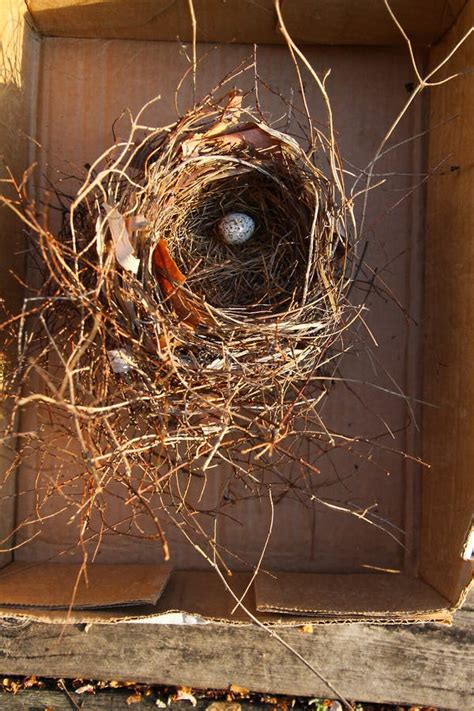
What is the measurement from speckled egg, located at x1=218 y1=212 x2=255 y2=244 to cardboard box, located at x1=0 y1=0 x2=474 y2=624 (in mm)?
186

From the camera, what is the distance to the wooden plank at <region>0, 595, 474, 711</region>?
929 millimetres

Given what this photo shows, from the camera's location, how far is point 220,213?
0.93 meters

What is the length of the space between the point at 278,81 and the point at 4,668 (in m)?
0.94

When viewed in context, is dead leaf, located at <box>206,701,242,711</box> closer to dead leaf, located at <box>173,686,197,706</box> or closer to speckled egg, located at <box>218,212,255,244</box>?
dead leaf, located at <box>173,686,197,706</box>

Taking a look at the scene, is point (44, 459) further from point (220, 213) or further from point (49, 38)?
point (49, 38)

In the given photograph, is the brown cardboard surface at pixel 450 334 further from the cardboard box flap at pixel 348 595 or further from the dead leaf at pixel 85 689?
the dead leaf at pixel 85 689

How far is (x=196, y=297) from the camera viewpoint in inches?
31.1

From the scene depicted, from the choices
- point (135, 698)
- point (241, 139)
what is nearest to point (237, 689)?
point (135, 698)

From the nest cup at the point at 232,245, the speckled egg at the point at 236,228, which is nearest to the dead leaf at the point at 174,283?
the nest cup at the point at 232,245

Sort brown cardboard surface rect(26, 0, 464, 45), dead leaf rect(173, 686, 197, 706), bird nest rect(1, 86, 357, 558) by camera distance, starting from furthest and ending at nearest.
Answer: dead leaf rect(173, 686, 197, 706) → brown cardboard surface rect(26, 0, 464, 45) → bird nest rect(1, 86, 357, 558)

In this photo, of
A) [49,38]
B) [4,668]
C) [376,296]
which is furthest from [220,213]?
[4,668]

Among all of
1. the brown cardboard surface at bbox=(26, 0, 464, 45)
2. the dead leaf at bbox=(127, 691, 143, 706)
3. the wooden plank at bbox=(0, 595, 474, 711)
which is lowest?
the dead leaf at bbox=(127, 691, 143, 706)

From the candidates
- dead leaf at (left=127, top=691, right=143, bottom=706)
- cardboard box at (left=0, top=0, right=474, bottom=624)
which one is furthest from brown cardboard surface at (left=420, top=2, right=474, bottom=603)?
dead leaf at (left=127, top=691, right=143, bottom=706)

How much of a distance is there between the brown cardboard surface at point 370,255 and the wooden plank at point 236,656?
0.10 m
